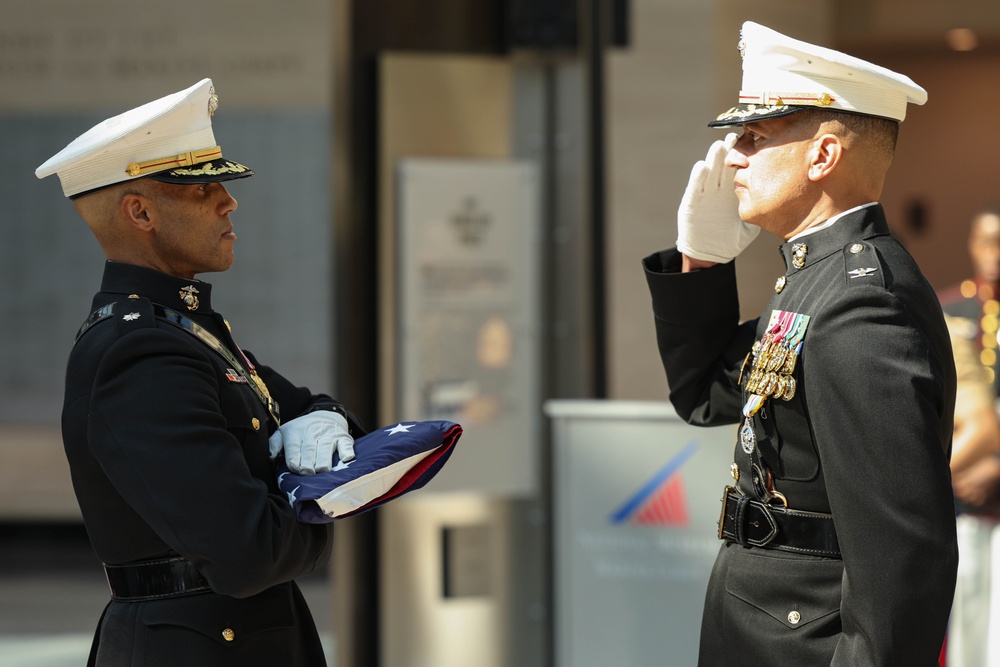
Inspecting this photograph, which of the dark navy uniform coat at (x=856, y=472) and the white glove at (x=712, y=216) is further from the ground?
the white glove at (x=712, y=216)

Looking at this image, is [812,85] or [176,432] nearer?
[176,432]

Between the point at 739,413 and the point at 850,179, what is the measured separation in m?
0.50

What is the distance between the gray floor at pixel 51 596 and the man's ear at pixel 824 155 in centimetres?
412

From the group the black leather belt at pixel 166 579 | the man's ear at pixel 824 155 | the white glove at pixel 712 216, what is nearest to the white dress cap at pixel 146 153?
the black leather belt at pixel 166 579

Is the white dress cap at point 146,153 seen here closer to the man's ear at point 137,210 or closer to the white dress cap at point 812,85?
the man's ear at point 137,210

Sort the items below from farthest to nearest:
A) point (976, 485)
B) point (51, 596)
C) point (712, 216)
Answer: point (51, 596)
point (976, 485)
point (712, 216)

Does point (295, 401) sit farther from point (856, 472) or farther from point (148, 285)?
point (856, 472)

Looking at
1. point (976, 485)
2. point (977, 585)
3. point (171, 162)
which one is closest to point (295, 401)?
point (171, 162)

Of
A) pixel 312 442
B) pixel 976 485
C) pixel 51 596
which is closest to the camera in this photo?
pixel 312 442

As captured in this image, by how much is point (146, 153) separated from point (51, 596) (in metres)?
5.69

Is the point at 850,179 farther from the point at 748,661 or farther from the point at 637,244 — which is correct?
the point at 637,244

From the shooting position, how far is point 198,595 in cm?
180

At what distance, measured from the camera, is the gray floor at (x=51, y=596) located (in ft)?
18.9

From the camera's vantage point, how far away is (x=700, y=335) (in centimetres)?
217
